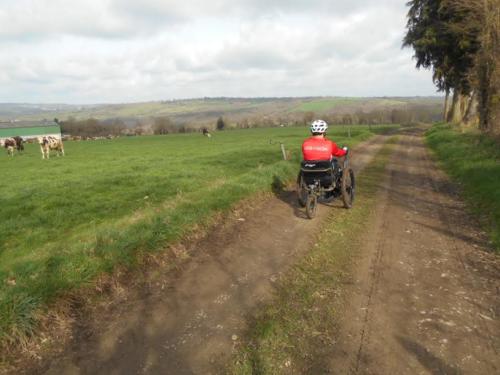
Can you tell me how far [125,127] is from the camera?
331ft

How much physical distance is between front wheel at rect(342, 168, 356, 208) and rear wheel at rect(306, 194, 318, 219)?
0.80 meters

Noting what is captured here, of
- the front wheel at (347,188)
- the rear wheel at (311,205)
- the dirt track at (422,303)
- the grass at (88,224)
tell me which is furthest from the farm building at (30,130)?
the dirt track at (422,303)

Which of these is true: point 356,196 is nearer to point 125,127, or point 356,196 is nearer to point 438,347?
point 438,347

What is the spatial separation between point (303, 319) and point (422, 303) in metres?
1.55

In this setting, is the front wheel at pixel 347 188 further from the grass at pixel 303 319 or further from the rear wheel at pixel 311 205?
the grass at pixel 303 319

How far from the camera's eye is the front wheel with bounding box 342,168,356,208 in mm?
8875

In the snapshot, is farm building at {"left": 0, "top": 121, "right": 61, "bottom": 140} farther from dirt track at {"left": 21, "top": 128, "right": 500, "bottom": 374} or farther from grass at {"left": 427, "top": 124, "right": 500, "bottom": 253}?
dirt track at {"left": 21, "top": 128, "right": 500, "bottom": 374}

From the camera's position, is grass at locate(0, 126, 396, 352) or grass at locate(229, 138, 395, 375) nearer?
grass at locate(229, 138, 395, 375)

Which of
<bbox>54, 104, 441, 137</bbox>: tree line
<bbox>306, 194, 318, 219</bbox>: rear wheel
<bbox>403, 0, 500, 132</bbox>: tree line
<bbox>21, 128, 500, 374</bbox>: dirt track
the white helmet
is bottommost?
<bbox>54, 104, 441, 137</bbox>: tree line

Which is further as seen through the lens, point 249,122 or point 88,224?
point 249,122

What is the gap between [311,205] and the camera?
844 centimetres

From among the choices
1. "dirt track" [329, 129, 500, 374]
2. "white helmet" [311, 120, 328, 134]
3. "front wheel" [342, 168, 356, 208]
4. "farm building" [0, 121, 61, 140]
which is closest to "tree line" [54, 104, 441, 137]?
"farm building" [0, 121, 61, 140]

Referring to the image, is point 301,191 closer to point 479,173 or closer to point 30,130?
point 479,173

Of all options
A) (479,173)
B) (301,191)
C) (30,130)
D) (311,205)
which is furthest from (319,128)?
(30,130)
